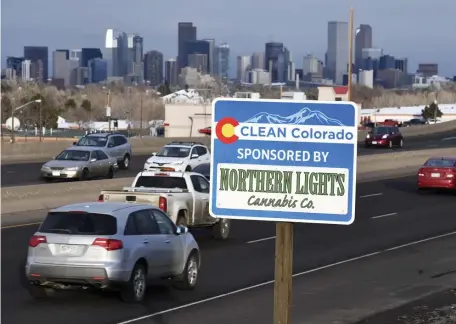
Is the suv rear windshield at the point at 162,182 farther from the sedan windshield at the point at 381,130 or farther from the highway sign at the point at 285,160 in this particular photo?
the sedan windshield at the point at 381,130

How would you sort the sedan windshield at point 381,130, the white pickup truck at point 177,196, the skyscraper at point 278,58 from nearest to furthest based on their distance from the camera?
1. the white pickup truck at point 177,196
2. the sedan windshield at point 381,130
3. the skyscraper at point 278,58

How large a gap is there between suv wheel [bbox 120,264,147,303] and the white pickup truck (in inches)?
215

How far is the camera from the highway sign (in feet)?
22.5

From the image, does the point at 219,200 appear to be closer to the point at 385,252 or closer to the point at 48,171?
the point at 385,252

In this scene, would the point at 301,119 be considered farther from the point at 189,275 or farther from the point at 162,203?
the point at 162,203

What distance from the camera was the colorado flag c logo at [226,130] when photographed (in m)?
6.89

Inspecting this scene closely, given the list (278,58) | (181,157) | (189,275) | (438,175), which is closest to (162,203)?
(189,275)

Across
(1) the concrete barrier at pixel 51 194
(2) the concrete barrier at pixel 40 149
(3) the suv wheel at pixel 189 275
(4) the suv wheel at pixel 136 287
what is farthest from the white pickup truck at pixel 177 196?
(2) the concrete barrier at pixel 40 149

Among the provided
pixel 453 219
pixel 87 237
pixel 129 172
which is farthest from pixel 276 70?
pixel 87 237

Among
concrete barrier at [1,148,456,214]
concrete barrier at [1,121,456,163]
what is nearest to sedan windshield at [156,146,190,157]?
concrete barrier at [1,148,456,214]

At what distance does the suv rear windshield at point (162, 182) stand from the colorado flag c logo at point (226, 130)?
645 inches

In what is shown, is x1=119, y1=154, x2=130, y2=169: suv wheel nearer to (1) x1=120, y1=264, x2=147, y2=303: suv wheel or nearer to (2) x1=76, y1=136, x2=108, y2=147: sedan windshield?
(2) x1=76, y1=136, x2=108, y2=147: sedan windshield

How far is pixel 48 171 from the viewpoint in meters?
37.7

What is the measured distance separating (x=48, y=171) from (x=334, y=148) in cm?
3168
